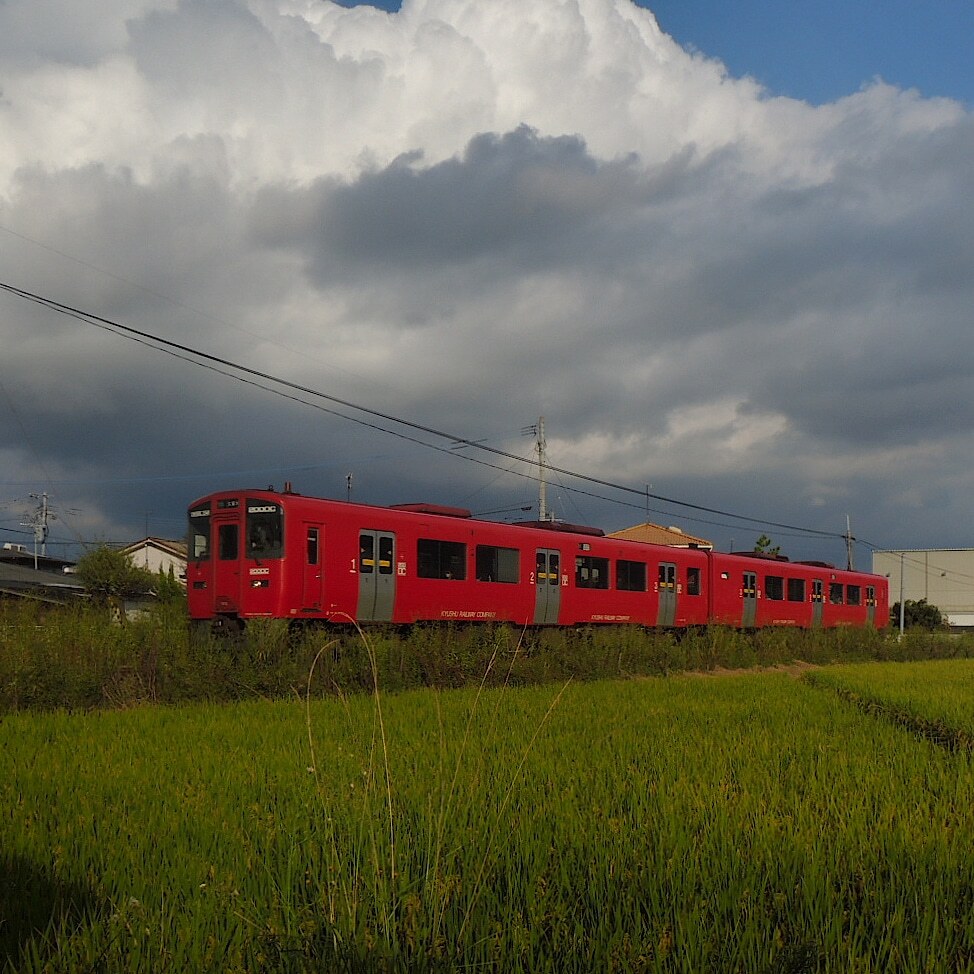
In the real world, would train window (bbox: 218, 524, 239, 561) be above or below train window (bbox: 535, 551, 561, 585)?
above

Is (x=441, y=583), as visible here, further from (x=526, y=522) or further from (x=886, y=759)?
(x=886, y=759)

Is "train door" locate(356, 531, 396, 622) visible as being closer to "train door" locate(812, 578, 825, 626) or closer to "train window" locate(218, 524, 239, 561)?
"train window" locate(218, 524, 239, 561)

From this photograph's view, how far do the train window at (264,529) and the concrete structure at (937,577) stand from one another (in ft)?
257

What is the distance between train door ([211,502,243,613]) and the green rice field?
8545 mm

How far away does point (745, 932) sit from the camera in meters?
4.00

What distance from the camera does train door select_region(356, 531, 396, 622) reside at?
19.4 meters

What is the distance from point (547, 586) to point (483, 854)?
1859cm

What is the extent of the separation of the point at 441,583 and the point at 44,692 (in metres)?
9.23

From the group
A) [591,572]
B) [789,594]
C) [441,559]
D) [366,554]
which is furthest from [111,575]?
[366,554]

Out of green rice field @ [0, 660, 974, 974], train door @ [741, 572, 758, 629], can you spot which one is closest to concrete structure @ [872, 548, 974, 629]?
train door @ [741, 572, 758, 629]

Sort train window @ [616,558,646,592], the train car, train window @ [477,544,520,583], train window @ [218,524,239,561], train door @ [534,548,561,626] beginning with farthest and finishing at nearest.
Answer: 1. the train car
2. train window @ [616,558,646,592]
3. train door @ [534,548,561,626]
4. train window @ [477,544,520,583]
5. train window @ [218,524,239,561]

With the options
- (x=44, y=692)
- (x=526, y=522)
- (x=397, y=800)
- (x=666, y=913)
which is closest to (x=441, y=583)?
(x=526, y=522)

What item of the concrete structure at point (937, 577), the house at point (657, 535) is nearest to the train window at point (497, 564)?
the house at point (657, 535)

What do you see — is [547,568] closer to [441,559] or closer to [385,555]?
[441,559]
